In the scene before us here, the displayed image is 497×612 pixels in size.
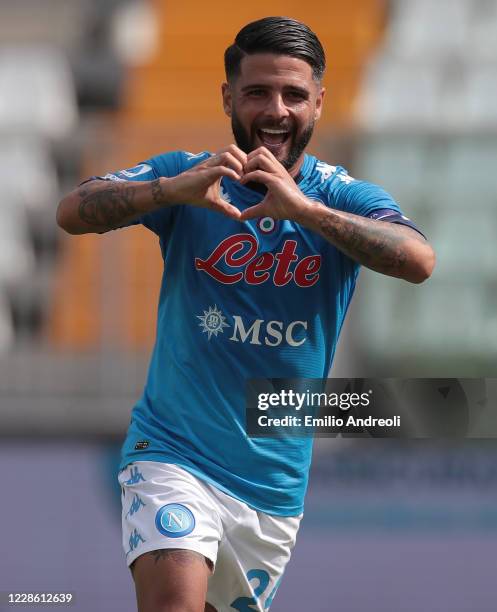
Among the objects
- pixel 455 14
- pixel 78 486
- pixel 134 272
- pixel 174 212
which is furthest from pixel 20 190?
pixel 174 212

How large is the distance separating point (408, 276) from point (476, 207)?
14.0 feet

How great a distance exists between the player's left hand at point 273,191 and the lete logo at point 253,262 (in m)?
0.36

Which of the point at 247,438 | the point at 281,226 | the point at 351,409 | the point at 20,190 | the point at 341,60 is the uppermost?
the point at 341,60

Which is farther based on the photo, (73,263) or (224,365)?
(73,263)

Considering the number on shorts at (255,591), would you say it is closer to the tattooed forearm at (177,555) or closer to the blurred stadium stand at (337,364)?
the tattooed forearm at (177,555)

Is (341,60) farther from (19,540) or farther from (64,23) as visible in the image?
(19,540)

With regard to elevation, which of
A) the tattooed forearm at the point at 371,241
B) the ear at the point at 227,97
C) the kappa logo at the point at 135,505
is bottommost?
the kappa logo at the point at 135,505

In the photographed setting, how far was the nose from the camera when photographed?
3.43m

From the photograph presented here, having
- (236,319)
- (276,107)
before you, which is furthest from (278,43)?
(236,319)

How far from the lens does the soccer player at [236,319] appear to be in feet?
11.2

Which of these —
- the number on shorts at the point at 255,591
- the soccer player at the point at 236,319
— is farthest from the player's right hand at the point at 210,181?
the number on shorts at the point at 255,591

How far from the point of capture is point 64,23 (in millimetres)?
12000

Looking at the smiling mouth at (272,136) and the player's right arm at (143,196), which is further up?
the smiling mouth at (272,136)

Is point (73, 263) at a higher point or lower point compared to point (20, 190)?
lower
